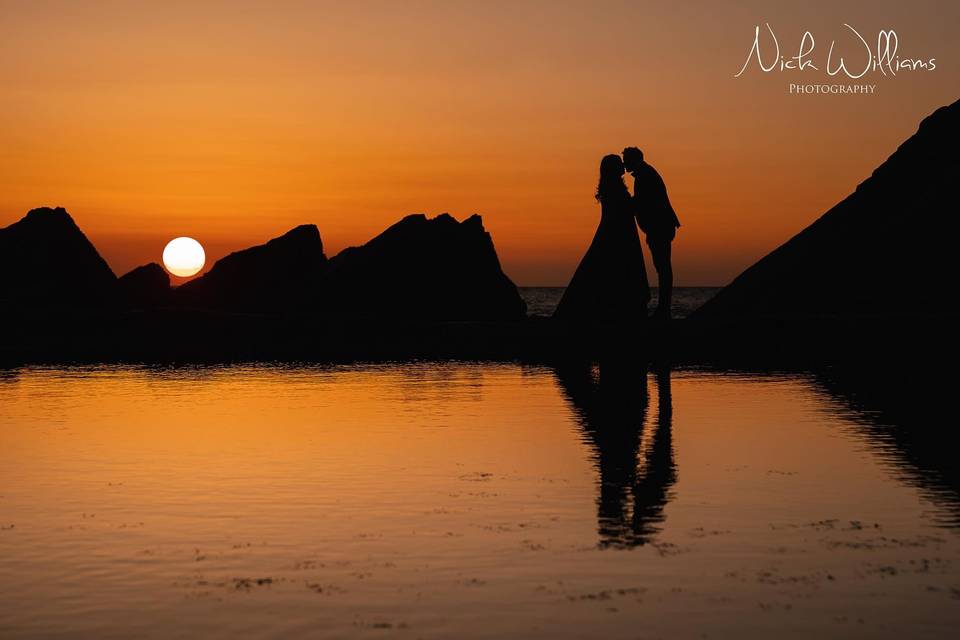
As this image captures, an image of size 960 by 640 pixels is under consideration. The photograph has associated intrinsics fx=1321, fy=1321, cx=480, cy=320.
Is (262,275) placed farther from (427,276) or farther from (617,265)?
(617,265)

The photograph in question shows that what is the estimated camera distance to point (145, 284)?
1922 inches

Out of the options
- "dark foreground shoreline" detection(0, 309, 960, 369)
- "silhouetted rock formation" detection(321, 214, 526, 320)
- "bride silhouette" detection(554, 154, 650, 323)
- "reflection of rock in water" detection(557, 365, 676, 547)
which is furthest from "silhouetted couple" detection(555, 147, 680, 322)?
"silhouetted rock formation" detection(321, 214, 526, 320)

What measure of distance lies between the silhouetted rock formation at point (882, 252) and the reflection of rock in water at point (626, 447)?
1096 cm

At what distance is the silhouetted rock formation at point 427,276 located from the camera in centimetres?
4019

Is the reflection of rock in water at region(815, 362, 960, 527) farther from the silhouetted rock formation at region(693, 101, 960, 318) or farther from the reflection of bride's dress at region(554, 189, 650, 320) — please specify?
the silhouetted rock formation at region(693, 101, 960, 318)

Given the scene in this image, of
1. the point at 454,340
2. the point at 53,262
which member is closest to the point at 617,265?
the point at 454,340

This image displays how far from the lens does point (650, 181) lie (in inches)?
902

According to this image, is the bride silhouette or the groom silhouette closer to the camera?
the groom silhouette

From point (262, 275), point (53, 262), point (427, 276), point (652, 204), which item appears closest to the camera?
point (652, 204)

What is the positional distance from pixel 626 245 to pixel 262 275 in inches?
1081

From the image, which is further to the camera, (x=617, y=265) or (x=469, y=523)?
(x=617, y=265)

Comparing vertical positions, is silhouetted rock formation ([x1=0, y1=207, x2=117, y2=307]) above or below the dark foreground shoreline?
above

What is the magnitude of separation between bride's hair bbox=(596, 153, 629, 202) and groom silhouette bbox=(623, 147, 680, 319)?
40 centimetres

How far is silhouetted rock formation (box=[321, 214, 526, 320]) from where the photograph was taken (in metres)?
40.2
